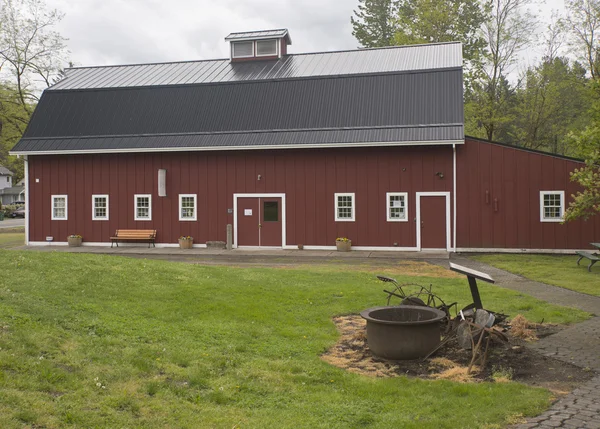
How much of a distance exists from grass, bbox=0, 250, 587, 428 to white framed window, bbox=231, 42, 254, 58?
2008 centimetres

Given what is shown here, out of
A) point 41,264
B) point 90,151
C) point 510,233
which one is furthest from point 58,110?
point 510,233

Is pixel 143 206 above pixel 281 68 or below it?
below

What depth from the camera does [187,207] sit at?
78.1 feet

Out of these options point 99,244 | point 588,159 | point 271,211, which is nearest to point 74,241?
point 99,244

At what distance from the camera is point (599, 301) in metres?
11.7

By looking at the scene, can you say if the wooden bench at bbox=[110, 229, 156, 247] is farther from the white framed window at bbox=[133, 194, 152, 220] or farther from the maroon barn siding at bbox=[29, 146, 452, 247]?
the white framed window at bbox=[133, 194, 152, 220]

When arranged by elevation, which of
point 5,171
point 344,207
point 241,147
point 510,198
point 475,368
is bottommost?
point 475,368

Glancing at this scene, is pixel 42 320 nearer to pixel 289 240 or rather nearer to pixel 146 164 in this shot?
pixel 289 240

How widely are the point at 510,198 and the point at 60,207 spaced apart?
1914 centimetres

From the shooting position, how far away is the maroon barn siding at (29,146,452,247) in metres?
21.6

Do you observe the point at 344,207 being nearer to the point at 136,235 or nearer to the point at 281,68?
the point at 281,68

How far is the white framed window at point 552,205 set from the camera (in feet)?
66.1

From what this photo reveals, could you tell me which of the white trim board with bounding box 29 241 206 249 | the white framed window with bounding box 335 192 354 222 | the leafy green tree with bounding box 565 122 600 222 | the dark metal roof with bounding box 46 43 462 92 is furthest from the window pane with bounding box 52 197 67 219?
the leafy green tree with bounding box 565 122 600 222

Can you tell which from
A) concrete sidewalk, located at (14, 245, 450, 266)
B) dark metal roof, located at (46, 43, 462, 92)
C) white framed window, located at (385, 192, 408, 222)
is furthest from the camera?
dark metal roof, located at (46, 43, 462, 92)
